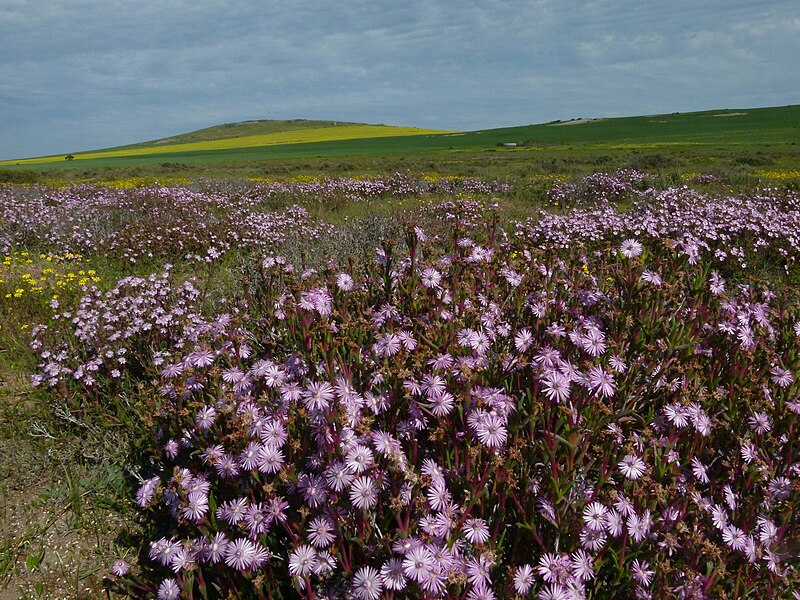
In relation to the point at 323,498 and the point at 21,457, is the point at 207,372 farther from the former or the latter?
the point at 21,457

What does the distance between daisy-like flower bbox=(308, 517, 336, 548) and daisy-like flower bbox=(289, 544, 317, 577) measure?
40mm

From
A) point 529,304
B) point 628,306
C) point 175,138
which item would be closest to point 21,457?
point 529,304

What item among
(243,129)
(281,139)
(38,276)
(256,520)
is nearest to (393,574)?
(256,520)

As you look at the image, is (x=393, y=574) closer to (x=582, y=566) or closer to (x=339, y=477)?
(x=339, y=477)

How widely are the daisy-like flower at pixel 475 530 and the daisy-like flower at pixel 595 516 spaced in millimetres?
422

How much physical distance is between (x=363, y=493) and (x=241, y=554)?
617mm

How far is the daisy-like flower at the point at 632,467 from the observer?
220 centimetres

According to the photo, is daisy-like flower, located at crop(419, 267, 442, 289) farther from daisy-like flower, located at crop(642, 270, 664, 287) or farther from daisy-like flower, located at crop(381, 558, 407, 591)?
daisy-like flower, located at crop(381, 558, 407, 591)

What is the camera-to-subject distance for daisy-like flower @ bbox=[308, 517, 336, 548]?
2080 mm

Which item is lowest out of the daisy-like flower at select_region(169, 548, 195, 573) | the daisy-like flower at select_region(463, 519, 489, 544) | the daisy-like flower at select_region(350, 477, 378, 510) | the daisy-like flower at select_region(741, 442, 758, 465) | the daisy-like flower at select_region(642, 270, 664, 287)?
the daisy-like flower at select_region(169, 548, 195, 573)

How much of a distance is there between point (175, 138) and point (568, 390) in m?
145

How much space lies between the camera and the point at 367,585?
73.7 inches

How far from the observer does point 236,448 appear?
91.9 inches

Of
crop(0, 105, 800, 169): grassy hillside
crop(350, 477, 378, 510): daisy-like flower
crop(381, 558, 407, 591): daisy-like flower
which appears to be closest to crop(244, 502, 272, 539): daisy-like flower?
crop(350, 477, 378, 510): daisy-like flower
